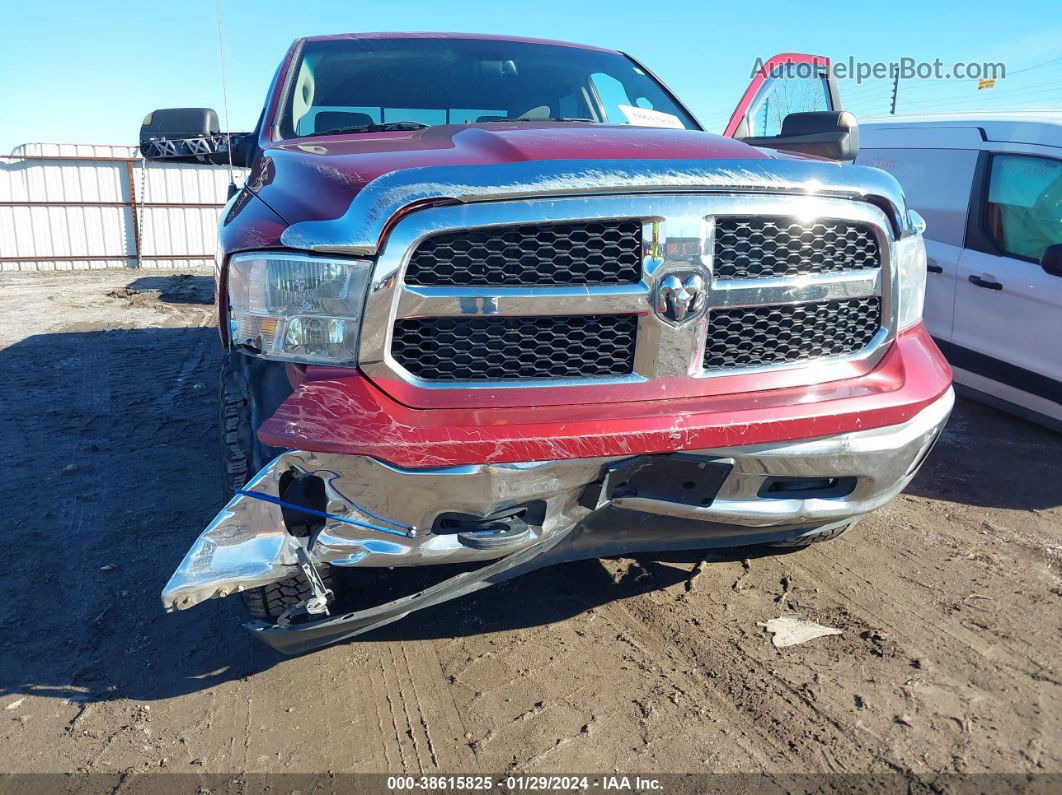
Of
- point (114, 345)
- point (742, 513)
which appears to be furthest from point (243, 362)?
point (114, 345)

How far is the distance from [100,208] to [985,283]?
18.8m

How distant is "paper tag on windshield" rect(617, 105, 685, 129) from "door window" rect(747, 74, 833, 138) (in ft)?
2.14

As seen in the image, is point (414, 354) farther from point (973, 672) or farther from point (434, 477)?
point (973, 672)

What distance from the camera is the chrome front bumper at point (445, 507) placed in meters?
1.81

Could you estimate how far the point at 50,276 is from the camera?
646 inches

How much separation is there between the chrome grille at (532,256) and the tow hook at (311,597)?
2.36 feet

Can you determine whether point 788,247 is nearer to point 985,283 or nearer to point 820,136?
point 820,136

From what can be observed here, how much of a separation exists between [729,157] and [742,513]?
98cm

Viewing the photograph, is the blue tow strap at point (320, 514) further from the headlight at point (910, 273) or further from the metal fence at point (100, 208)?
the metal fence at point (100, 208)

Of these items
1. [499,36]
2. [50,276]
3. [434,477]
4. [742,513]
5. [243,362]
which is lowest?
[50,276]

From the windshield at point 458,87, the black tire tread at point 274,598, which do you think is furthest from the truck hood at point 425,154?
the black tire tread at point 274,598

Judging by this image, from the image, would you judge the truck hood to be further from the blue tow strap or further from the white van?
the white van

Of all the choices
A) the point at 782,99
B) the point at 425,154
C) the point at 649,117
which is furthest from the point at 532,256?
the point at 782,99

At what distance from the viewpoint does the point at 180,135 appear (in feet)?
10.7
